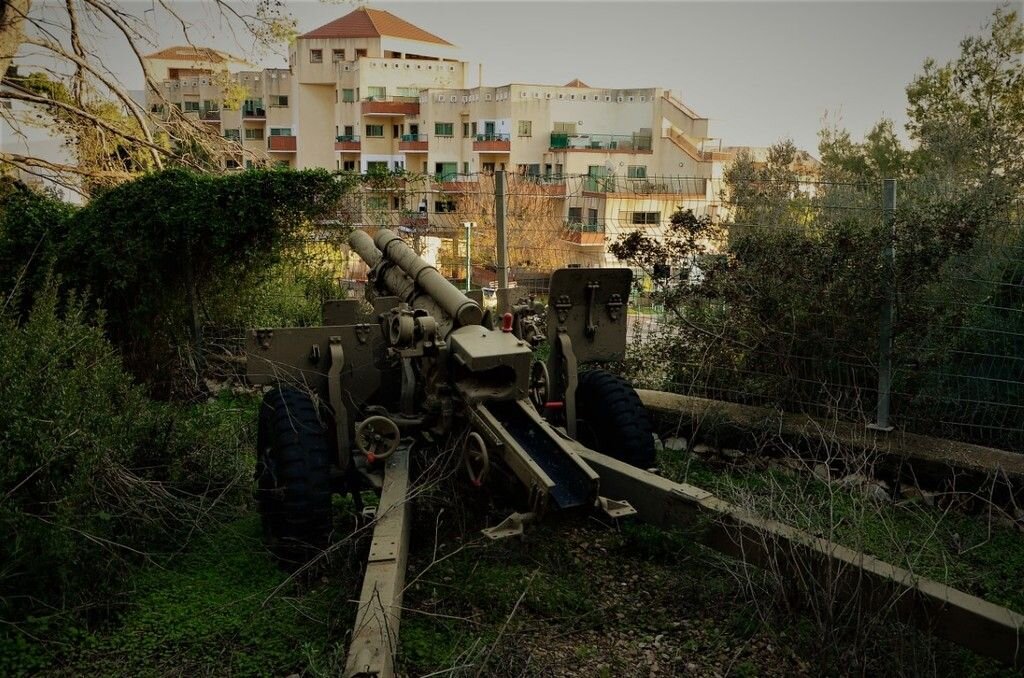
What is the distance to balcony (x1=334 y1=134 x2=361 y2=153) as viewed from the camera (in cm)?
5091

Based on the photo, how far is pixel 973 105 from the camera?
85.0ft

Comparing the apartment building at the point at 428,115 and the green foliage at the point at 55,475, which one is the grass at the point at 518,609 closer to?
the green foliage at the point at 55,475

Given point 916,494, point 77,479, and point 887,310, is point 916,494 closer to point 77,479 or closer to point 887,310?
point 887,310

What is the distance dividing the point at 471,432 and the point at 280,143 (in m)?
49.7

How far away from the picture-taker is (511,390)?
5.50 meters

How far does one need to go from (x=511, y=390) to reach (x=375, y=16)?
5228 centimetres

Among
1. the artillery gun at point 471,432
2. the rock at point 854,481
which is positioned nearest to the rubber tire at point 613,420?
the artillery gun at point 471,432

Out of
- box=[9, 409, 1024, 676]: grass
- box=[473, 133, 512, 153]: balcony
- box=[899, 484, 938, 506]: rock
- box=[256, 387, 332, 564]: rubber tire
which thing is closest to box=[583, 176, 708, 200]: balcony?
box=[899, 484, 938, 506]: rock

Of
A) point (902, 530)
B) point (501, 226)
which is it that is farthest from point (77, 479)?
point (501, 226)

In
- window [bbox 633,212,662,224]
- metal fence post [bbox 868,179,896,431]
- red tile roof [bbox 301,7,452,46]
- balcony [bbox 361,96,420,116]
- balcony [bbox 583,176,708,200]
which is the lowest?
metal fence post [bbox 868,179,896,431]

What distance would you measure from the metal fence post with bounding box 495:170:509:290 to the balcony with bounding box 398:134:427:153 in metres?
40.3

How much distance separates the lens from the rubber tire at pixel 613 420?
6.42 meters

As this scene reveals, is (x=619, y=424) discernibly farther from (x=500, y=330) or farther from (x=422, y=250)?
(x=422, y=250)

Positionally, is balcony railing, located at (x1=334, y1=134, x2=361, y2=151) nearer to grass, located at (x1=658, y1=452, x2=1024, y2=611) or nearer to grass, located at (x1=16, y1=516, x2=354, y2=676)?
grass, located at (x1=658, y1=452, x2=1024, y2=611)
